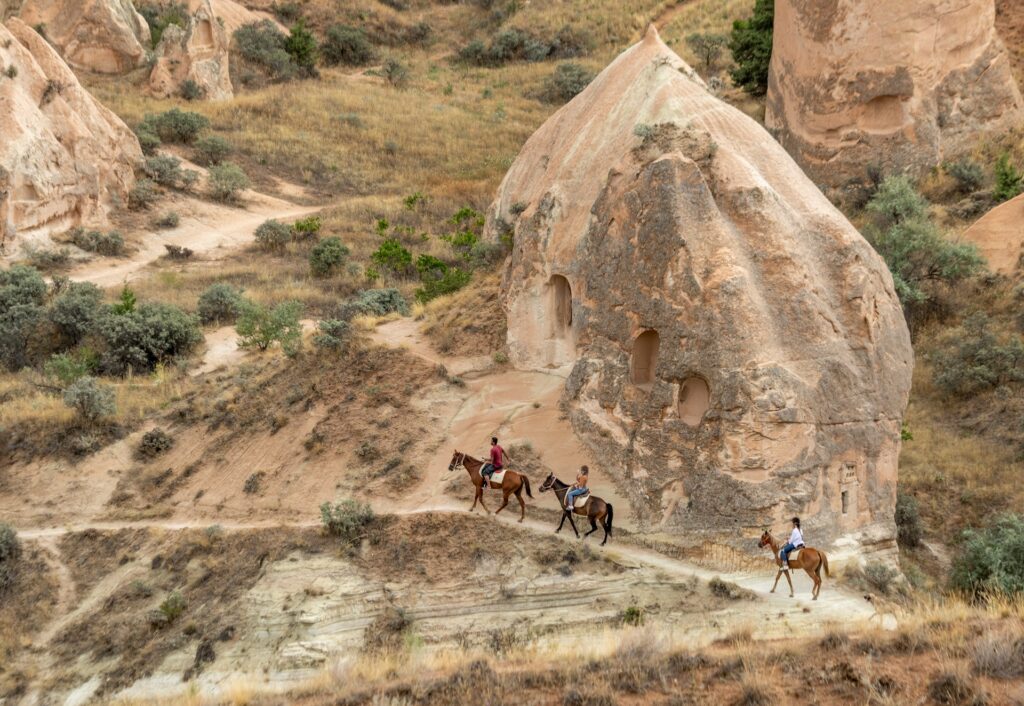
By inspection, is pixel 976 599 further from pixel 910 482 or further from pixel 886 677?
pixel 886 677

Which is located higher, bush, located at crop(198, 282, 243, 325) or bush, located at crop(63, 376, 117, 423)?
bush, located at crop(198, 282, 243, 325)

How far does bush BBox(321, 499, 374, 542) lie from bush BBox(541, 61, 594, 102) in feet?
121

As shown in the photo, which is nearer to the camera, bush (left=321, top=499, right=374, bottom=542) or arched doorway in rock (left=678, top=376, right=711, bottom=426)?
arched doorway in rock (left=678, top=376, right=711, bottom=426)

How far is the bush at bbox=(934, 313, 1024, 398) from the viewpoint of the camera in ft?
64.0

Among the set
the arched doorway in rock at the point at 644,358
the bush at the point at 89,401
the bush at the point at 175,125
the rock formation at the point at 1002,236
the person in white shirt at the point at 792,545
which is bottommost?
the bush at the point at 89,401

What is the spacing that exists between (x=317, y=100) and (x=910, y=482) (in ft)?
123

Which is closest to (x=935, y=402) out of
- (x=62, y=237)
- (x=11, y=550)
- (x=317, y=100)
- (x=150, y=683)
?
(x=150, y=683)

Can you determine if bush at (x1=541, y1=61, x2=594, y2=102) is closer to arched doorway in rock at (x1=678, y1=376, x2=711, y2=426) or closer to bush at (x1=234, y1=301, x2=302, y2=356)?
bush at (x1=234, y1=301, x2=302, y2=356)

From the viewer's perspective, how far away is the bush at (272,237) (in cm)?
3344

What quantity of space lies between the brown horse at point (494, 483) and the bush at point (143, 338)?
40.1ft

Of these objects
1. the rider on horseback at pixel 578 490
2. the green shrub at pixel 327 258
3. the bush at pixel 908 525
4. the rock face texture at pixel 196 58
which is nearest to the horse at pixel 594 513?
the rider on horseback at pixel 578 490

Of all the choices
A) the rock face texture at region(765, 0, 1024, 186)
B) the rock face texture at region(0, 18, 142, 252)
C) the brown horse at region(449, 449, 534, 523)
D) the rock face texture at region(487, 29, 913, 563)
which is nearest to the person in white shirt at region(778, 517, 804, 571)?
the rock face texture at region(487, 29, 913, 563)

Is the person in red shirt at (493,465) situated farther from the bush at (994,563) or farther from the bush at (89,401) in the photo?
the bush at (89,401)

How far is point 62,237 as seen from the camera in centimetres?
3138
